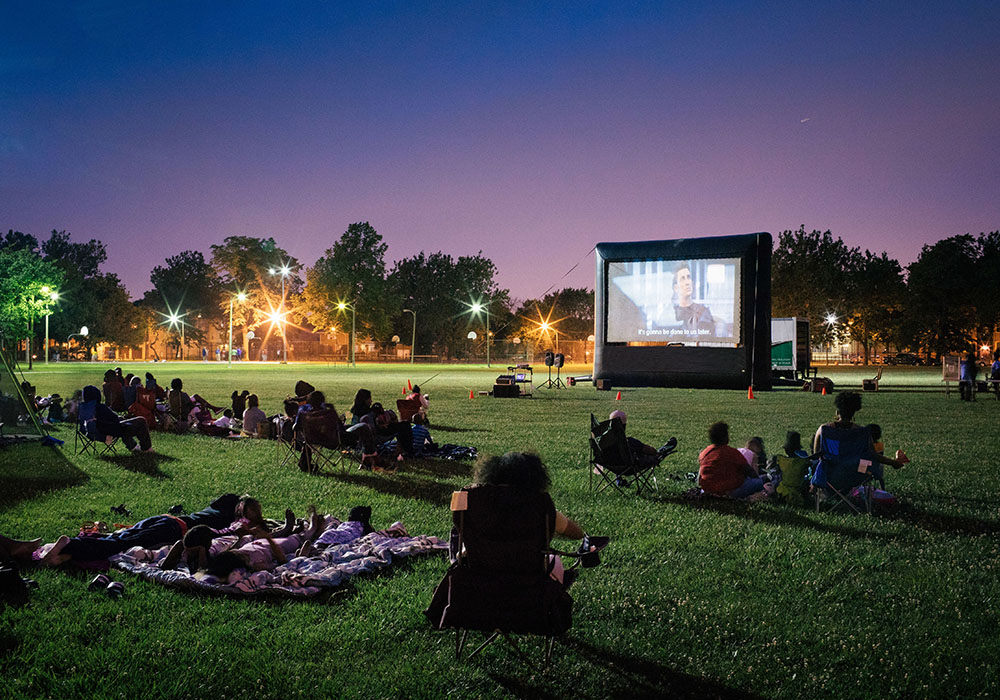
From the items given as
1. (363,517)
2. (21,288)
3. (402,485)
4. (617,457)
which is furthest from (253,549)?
(21,288)

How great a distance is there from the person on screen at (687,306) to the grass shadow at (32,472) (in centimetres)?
1288

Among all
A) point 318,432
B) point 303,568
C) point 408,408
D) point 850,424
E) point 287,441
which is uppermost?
point 850,424

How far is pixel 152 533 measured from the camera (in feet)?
17.6

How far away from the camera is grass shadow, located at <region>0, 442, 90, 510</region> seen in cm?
759

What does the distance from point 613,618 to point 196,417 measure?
1083 cm

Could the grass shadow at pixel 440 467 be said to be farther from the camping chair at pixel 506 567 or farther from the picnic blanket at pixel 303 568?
the camping chair at pixel 506 567

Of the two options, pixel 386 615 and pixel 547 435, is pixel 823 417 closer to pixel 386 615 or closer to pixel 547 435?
pixel 547 435

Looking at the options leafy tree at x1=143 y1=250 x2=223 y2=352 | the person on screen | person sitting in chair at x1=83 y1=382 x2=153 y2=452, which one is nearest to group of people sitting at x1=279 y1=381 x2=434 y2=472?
person sitting in chair at x1=83 y1=382 x2=153 y2=452

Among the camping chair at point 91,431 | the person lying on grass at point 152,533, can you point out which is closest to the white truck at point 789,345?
the camping chair at point 91,431

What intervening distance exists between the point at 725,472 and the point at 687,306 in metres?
10.2

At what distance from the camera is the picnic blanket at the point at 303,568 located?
4617 mm

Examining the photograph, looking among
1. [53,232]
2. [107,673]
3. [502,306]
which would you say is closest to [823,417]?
[107,673]

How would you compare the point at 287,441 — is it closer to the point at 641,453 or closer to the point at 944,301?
the point at 641,453

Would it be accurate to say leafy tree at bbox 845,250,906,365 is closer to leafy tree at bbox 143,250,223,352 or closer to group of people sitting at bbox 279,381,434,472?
group of people sitting at bbox 279,381,434,472
